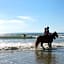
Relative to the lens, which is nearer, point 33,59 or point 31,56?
point 33,59

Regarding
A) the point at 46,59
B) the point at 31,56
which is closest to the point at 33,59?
the point at 46,59

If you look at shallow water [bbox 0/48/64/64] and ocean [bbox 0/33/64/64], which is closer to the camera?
shallow water [bbox 0/48/64/64]

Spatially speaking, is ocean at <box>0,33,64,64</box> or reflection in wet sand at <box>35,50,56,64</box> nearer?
reflection in wet sand at <box>35,50,56,64</box>

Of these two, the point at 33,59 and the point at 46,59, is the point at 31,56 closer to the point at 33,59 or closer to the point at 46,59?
the point at 33,59

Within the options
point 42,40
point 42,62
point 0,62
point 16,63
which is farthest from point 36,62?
point 42,40

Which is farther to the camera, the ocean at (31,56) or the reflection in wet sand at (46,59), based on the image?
the ocean at (31,56)

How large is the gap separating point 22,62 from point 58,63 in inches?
82.9

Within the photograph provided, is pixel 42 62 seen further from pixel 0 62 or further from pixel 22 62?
pixel 0 62

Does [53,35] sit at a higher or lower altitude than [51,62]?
higher

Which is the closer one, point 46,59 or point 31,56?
point 46,59

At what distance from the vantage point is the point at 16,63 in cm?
1186

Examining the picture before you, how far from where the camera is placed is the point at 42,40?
21.2 metres

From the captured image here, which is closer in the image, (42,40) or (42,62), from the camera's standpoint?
(42,62)

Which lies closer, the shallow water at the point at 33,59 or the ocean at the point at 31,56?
the shallow water at the point at 33,59
